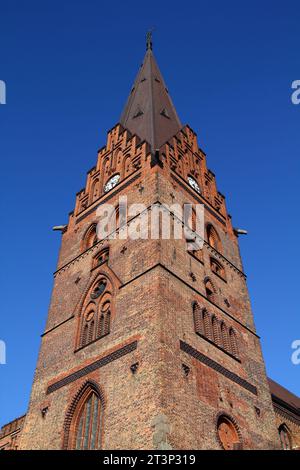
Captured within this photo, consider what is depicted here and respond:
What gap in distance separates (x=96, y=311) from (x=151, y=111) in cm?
1412

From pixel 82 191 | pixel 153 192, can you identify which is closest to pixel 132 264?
pixel 153 192

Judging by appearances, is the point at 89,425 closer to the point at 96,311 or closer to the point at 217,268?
the point at 96,311

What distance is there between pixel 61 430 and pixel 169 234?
7.78 m

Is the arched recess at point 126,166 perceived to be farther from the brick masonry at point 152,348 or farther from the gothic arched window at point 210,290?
the gothic arched window at point 210,290

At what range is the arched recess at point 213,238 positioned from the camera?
76.7ft

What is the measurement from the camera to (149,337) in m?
15.5

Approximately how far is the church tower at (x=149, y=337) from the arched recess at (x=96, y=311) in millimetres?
48

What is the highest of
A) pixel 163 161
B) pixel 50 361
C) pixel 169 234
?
pixel 163 161

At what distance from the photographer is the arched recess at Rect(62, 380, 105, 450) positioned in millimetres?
15602

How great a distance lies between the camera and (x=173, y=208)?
20.9 metres

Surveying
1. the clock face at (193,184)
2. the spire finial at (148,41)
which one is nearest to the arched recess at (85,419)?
the clock face at (193,184)

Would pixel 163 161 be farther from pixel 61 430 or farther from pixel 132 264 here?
pixel 61 430
